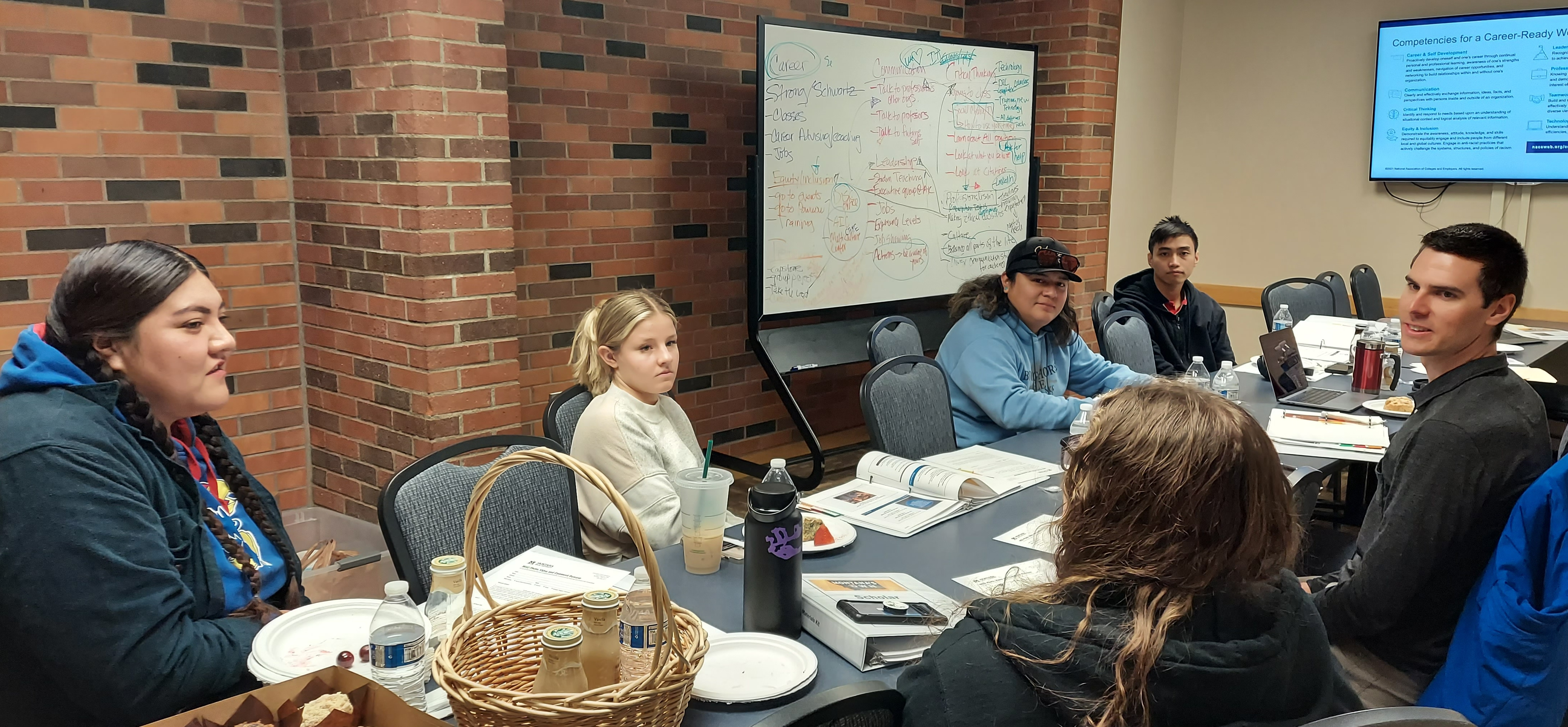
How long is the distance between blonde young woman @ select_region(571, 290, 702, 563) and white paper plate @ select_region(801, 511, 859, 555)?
0.37 metres

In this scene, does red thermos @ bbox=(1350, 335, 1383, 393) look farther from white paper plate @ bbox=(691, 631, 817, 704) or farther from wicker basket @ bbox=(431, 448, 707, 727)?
wicker basket @ bbox=(431, 448, 707, 727)

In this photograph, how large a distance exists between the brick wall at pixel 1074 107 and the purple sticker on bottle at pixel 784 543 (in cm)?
452

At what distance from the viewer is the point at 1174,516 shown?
1.16m

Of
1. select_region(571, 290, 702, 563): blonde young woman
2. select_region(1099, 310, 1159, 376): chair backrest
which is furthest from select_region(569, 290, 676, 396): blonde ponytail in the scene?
select_region(1099, 310, 1159, 376): chair backrest

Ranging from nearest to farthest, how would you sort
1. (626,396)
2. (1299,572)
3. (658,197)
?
(626,396) → (1299,572) → (658,197)

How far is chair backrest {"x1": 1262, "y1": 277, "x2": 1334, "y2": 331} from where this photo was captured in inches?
195

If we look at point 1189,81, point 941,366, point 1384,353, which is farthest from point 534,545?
point 1189,81

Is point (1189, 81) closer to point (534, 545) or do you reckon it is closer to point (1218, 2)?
point (1218, 2)

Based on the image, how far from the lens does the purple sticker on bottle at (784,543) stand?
4.91ft

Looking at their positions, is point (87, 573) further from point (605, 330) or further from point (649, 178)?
point (649, 178)

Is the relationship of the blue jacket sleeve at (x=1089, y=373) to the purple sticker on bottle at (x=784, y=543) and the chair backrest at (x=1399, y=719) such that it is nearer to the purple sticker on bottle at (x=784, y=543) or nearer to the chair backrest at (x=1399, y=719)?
the purple sticker on bottle at (x=784, y=543)

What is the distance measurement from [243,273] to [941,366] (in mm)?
2171

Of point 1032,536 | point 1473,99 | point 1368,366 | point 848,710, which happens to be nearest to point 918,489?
point 1032,536

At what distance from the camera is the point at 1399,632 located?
193cm
